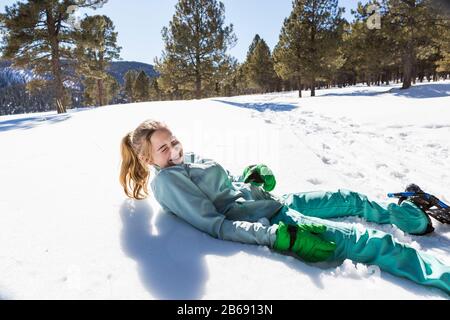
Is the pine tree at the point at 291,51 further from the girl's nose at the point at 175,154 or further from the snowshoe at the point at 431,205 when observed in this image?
the girl's nose at the point at 175,154

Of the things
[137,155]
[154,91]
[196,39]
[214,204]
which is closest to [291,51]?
[196,39]

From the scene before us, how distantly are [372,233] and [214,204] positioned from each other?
38.9 inches

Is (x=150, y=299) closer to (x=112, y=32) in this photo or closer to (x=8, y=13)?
(x=8, y=13)

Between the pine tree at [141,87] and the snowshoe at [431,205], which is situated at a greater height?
the pine tree at [141,87]

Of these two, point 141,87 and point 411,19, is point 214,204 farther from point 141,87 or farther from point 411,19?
point 141,87

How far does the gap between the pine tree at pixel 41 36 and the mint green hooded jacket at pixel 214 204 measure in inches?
576

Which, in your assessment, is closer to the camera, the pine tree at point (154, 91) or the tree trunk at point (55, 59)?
the tree trunk at point (55, 59)

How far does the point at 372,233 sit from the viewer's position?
1.67 meters

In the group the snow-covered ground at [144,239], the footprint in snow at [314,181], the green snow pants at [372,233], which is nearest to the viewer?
the snow-covered ground at [144,239]

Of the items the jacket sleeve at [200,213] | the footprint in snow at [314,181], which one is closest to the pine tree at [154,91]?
the footprint in snow at [314,181]

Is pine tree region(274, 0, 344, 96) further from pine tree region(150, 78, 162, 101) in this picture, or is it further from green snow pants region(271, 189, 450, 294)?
pine tree region(150, 78, 162, 101)

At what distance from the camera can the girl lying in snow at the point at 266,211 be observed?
1.58 m

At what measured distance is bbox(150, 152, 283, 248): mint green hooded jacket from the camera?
1694 mm
